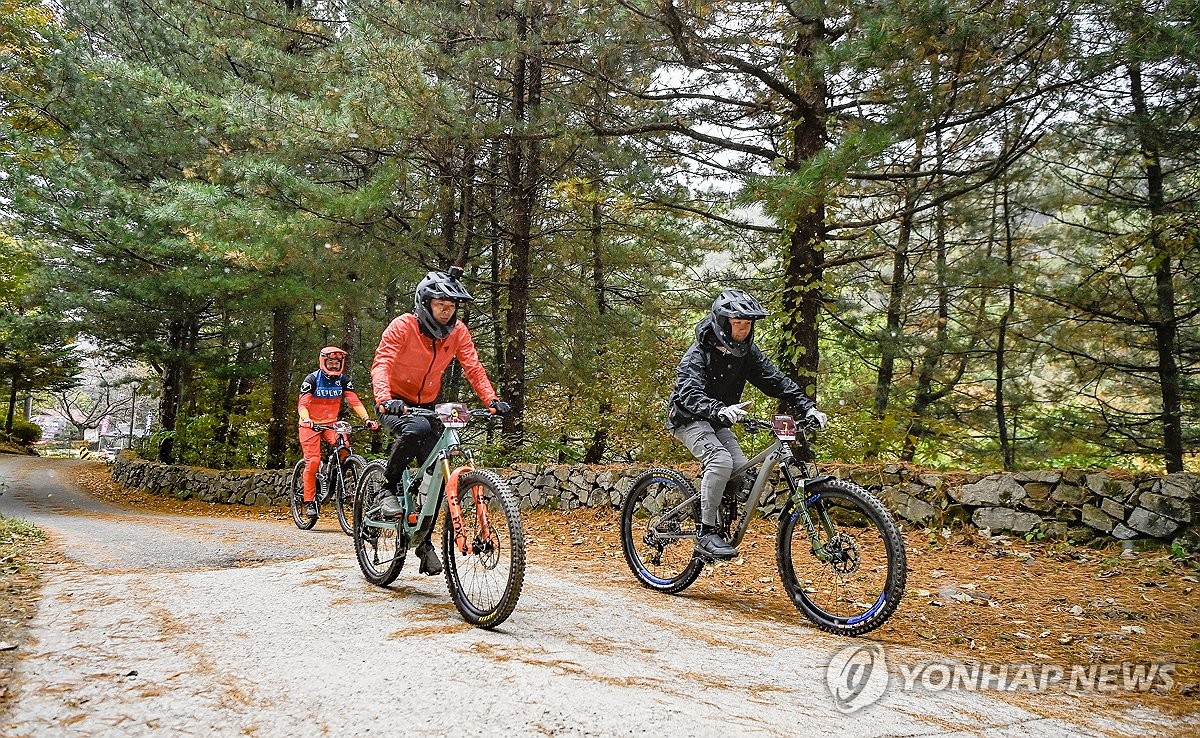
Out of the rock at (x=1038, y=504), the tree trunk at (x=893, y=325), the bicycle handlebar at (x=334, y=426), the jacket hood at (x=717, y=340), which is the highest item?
the tree trunk at (x=893, y=325)

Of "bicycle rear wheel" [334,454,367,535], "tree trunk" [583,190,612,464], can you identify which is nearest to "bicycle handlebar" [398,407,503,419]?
"bicycle rear wheel" [334,454,367,535]

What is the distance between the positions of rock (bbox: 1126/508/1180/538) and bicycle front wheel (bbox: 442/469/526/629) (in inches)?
237

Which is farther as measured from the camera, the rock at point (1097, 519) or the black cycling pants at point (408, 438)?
the rock at point (1097, 519)

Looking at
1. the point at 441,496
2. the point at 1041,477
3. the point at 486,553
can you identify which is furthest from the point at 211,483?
the point at 1041,477

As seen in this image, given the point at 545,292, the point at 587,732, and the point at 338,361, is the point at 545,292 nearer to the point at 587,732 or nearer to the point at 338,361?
the point at 338,361

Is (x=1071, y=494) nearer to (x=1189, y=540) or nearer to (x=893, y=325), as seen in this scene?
(x=1189, y=540)

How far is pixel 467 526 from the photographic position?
3.85 metres

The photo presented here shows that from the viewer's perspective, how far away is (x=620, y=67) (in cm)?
844

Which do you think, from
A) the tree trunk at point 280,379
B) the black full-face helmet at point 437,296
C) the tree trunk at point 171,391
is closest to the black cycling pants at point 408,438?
the black full-face helmet at point 437,296

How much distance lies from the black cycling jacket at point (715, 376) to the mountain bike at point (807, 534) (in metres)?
0.38

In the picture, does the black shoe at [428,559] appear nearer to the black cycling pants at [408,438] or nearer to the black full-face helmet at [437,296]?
the black cycling pants at [408,438]

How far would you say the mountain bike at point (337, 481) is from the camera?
8.40 m

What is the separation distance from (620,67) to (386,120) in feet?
9.32

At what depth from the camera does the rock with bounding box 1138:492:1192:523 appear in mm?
6199
